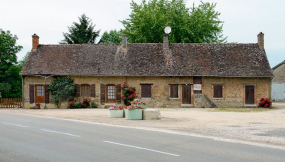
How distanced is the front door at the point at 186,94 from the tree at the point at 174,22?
1290 cm

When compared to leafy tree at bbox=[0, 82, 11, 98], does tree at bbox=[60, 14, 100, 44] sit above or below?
above

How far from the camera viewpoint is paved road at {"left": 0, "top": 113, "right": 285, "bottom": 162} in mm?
8461

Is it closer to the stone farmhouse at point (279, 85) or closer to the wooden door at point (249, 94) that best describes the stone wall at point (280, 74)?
the stone farmhouse at point (279, 85)

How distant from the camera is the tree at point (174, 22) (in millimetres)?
42750

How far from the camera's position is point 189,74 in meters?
30.3

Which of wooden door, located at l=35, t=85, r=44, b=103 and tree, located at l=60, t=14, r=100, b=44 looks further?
tree, located at l=60, t=14, r=100, b=44

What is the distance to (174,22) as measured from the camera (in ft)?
141

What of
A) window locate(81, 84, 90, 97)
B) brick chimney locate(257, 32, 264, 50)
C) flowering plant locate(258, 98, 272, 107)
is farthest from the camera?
brick chimney locate(257, 32, 264, 50)

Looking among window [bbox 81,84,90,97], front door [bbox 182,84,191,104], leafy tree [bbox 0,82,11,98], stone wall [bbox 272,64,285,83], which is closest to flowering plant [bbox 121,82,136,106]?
window [bbox 81,84,90,97]

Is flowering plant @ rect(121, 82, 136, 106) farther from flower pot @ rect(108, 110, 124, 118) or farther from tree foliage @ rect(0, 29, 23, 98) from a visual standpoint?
tree foliage @ rect(0, 29, 23, 98)

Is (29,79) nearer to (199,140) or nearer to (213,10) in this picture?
(199,140)

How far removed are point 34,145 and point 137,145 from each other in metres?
3.18

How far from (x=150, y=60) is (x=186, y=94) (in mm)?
4763

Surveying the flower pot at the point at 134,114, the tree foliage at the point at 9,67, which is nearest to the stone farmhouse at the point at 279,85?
the flower pot at the point at 134,114
